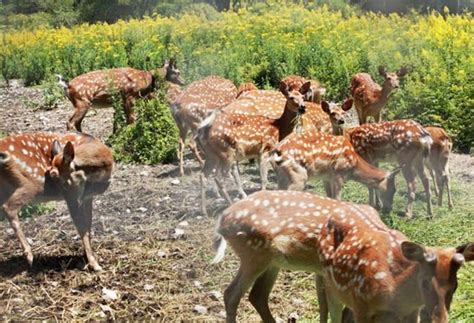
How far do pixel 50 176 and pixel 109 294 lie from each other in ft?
4.67

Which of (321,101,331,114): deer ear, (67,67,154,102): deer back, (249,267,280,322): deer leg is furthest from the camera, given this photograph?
(67,67,154,102): deer back

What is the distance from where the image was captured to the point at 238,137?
9602mm

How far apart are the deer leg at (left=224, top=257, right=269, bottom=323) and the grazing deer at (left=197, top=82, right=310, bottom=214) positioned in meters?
3.66

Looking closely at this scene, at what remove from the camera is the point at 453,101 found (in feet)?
42.3

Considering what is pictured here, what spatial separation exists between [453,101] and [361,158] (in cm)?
435

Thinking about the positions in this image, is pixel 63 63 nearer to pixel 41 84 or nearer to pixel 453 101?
pixel 41 84

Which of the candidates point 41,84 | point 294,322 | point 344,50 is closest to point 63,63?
point 41,84

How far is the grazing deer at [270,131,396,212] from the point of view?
337 inches

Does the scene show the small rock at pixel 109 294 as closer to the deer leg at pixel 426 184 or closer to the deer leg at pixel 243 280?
the deer leg at pixel 243 280

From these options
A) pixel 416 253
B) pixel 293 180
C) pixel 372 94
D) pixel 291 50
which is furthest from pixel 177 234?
pixel 291 50

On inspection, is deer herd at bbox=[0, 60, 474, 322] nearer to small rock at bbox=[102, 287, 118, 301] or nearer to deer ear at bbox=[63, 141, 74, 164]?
deer ear at bbox=[63, 141, 74, 164]

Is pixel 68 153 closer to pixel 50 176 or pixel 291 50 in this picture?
pixel 50 176

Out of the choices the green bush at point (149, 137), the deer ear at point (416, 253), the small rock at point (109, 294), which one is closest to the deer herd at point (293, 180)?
the deer ear at point (416, 253)

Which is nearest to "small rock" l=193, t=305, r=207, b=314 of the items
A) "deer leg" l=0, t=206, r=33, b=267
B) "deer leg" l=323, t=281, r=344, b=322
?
"deer leg" l=323, t=281, r=344, b=322
